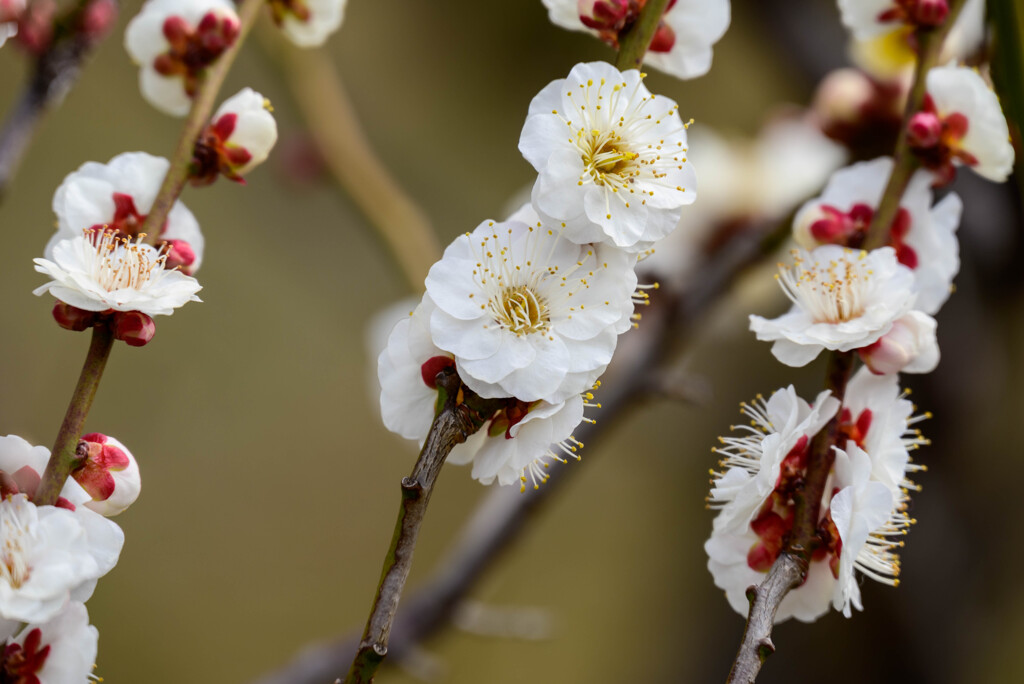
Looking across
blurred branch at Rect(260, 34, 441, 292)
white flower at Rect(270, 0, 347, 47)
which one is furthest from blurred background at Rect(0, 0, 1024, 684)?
white flower at Rect(270, 0, 347, 47)

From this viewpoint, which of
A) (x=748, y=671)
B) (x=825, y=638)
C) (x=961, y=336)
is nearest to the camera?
(x=748, y=671)

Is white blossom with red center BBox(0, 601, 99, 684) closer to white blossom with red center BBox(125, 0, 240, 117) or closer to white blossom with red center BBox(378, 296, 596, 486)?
white blossom with red center BBox(378, 296, 596, 486)

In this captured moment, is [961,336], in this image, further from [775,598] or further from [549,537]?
[549,537]

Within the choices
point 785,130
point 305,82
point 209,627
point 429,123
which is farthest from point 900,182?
point 209,627

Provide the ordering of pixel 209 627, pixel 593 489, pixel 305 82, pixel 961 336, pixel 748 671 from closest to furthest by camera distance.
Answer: pixel 748 671, pixel 305 82, pixel 961 336, pixel 209 627, pixel 593 489

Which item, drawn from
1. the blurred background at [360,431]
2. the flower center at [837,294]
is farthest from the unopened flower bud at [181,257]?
the blurred background at [360,431]

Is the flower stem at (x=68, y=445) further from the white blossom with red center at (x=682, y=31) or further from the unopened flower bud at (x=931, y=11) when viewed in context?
the unopened flower bud at (x=931, y=11)
